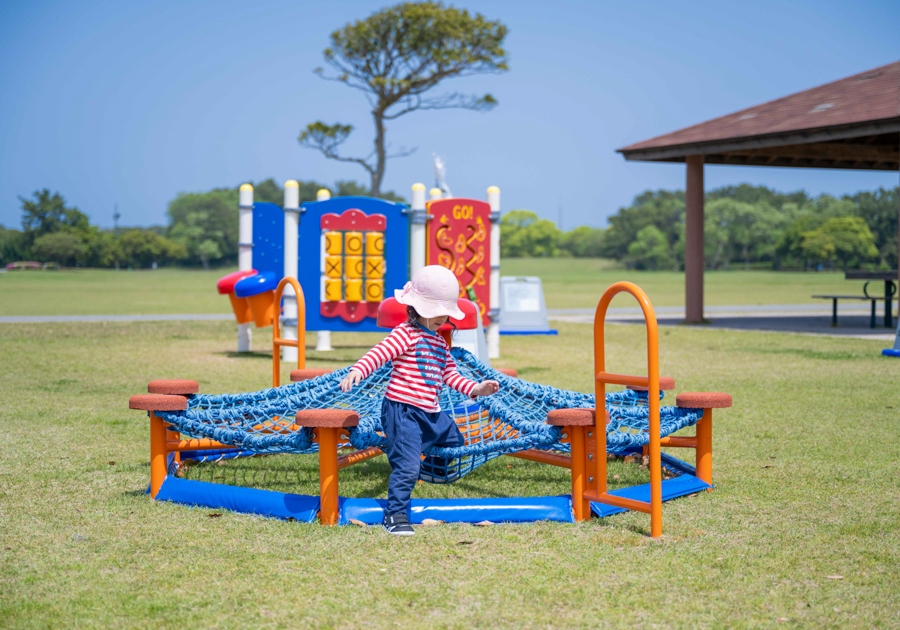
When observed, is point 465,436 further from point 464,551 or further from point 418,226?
point 418,226

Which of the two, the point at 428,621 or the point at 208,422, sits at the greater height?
the point at 208,422

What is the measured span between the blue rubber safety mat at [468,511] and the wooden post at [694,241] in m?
15.4

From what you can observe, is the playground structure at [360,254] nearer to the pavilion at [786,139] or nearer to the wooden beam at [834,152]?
the pavilion at [786,139]

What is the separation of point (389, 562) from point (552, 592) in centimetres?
73

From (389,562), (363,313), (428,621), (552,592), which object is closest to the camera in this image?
(428,621)

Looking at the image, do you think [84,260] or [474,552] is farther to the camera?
[84,260]

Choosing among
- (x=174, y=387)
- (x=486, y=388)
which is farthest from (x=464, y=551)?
(x=174, y=387)

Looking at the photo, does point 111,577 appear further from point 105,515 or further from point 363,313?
point 363,313

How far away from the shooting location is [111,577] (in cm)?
330

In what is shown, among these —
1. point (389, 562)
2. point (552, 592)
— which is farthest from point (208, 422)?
point (552, 592)

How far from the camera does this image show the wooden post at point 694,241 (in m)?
18.8

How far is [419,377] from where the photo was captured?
4.30m

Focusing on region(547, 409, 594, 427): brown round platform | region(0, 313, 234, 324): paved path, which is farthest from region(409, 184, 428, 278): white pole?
region(0, 313, 234, 324): paved path

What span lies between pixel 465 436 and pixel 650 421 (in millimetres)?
Result: 1357
